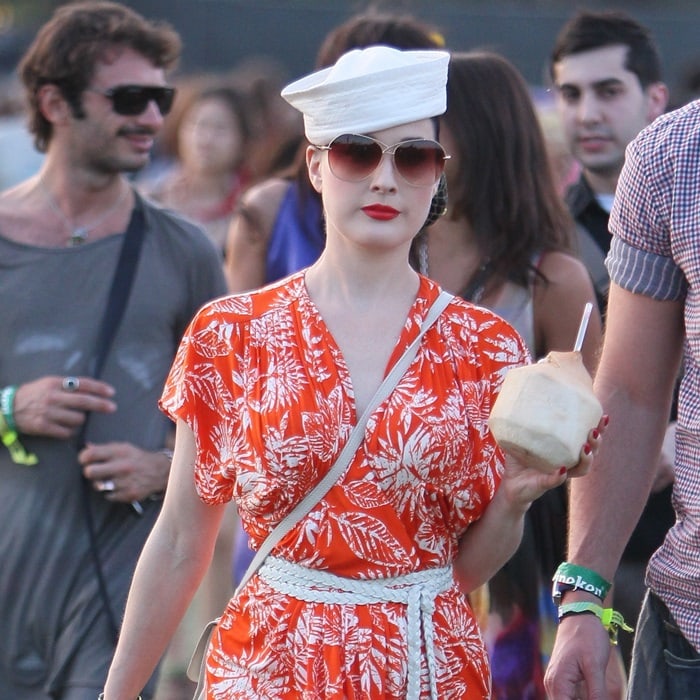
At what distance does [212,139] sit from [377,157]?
20.9 feet

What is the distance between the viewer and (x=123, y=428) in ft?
14.7

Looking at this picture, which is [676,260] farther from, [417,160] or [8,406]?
[8,406]

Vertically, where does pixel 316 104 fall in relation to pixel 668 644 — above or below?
above

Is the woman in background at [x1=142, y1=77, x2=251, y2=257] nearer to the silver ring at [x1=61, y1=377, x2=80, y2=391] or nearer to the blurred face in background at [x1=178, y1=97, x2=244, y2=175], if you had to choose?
the blurred face in background at [x1=178, y1=97, x2=244, y2=175]

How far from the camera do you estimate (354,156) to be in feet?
9.46

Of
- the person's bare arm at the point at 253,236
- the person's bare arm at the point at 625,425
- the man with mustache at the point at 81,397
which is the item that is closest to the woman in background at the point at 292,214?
the person's bare arm at the point at 253,236

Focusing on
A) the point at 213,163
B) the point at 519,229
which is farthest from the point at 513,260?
the point at 213,163

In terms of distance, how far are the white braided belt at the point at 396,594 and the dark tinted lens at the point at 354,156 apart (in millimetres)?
732

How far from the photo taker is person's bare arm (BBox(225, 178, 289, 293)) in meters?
5.12

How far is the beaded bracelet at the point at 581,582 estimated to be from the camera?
A: 3.06m

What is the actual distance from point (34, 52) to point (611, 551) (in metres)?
2.79

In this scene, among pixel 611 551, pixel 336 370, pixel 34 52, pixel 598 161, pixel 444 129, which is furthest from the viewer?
pixel 598 161

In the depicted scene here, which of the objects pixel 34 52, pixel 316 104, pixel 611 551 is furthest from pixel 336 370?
pixel 34 52

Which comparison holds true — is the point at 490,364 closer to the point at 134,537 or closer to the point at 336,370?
the point at 336,370
